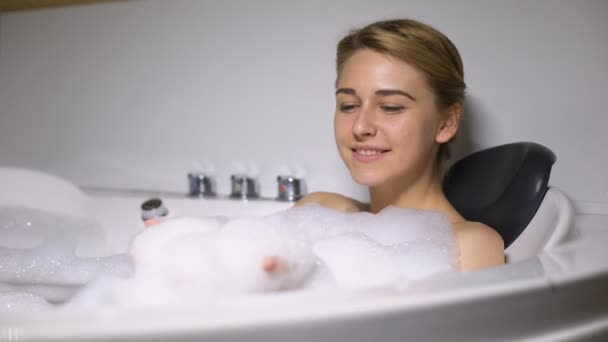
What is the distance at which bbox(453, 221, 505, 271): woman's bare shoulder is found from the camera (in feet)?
2.75

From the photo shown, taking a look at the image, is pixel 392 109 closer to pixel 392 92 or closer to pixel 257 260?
pixel 392 92

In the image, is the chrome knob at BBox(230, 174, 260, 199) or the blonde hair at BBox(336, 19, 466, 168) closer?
the blonde hair at BBox(336, 19, 466, 168)

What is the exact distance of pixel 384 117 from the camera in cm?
95

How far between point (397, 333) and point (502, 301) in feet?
0.42

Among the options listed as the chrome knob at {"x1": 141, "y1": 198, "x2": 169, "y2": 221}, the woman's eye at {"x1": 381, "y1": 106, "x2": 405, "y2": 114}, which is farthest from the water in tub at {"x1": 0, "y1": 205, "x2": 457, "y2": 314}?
→ the chrome knob at {"x1": 141, "y1": 198, "x2": 169, "y2": 221}

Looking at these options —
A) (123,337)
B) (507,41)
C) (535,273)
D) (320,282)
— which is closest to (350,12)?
(507,41)

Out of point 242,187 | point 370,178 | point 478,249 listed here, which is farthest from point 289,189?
point 478,249

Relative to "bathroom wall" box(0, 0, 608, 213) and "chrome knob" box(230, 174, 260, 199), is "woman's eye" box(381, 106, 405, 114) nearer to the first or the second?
"bathroom wall" box(0, 0, 608, 213)

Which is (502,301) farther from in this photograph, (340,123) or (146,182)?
(146,182)

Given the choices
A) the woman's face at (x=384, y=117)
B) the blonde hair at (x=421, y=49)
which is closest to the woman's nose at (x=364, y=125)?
the woman's face at (x=384, y=117)

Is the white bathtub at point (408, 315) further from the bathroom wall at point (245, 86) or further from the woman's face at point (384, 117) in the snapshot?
the bathroom wall at point (245, 86)

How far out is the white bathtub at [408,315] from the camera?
452 mm

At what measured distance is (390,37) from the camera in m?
0.94

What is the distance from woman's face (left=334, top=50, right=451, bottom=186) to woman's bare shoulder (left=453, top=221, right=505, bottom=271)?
0.19m
